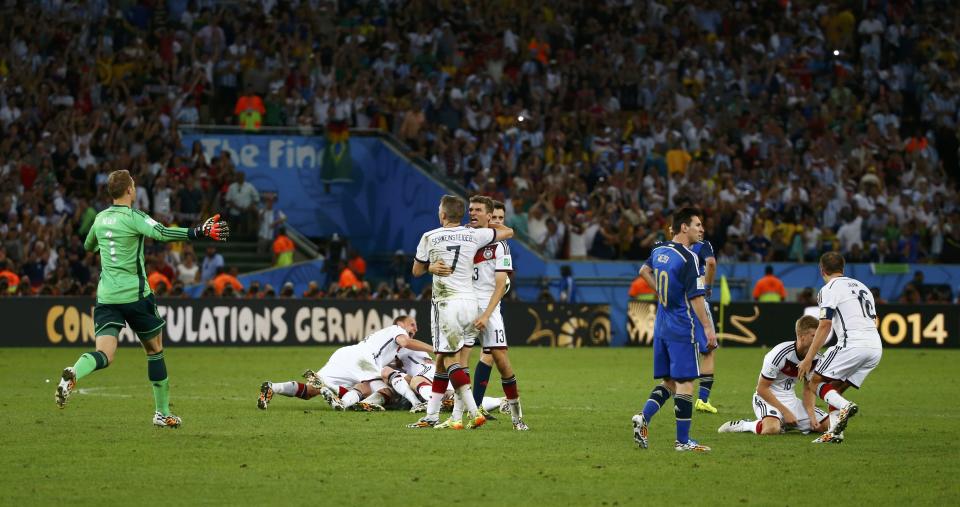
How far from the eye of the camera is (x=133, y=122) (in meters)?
33.2

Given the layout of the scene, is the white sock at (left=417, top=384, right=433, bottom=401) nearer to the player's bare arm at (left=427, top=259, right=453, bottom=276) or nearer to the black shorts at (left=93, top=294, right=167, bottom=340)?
the player's bare arm at (left=427, top=259, right=453, bottom=276)

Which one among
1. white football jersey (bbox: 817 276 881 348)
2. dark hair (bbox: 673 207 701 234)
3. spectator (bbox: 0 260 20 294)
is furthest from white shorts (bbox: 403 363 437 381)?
spectator (bbox: 0 260 20 294)

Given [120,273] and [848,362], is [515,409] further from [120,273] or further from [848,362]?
[120,273]

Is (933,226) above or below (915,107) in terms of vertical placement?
below

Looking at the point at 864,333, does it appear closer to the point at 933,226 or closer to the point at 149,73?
the point at 933,226

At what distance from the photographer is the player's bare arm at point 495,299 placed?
1362 centimetres

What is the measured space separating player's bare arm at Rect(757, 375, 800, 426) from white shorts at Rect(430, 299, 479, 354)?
9.51 ft

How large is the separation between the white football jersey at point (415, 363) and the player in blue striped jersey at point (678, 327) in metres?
4.66

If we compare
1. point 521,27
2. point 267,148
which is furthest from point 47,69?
point 521,27

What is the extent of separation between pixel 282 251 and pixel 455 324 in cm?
1998

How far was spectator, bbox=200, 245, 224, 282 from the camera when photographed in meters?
31.3

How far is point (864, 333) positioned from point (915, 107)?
1120 inches

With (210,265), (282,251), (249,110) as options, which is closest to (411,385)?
(210,265)

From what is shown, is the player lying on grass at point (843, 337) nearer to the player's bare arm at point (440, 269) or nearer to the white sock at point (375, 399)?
the player's bare arm at point (440, 269)
